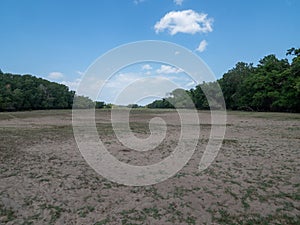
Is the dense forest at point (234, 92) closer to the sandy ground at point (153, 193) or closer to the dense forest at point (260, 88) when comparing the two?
the dense forest at point (260, 88)

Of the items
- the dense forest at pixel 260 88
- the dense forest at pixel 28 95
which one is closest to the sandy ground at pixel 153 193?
the dense forest at pixel 260 88

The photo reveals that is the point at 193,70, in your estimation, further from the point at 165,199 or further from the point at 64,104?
the point at 64,104

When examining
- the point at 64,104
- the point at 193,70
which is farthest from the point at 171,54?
the point at 64,104

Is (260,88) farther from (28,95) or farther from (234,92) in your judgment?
(28,95)

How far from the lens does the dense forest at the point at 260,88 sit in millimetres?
29328

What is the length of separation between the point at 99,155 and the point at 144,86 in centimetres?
737

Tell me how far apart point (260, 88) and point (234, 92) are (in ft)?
36.9

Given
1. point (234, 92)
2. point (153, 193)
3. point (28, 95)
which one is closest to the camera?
point (153, 193)

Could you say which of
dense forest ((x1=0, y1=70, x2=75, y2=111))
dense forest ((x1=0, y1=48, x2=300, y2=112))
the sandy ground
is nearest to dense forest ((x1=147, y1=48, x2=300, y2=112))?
dense forest ((x1=0, y1=48, x2=300, y2=112))

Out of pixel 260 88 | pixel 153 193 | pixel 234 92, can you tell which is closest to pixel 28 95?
pixel 234 92

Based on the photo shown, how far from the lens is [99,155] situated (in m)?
7.28

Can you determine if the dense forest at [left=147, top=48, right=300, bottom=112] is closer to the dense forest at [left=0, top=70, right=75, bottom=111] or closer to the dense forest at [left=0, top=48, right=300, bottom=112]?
the dense forest at [left=0, top=48, right=300, bottom=112]

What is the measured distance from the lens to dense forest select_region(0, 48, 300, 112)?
31525 mm

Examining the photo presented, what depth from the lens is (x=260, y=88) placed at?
3659 centimetres
